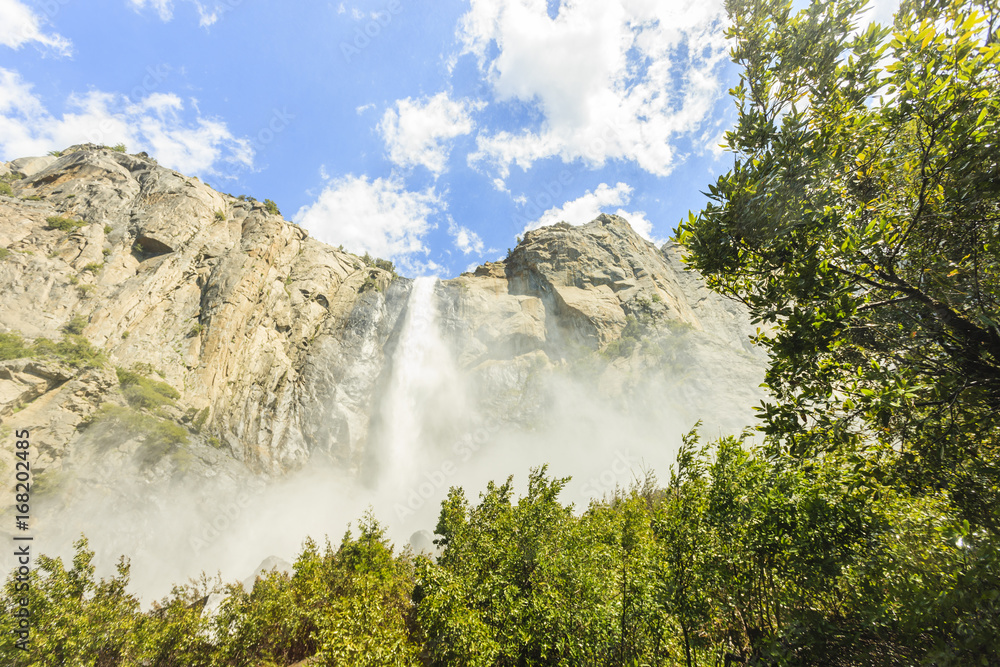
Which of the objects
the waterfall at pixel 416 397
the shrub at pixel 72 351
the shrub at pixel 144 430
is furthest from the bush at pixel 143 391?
→ the waterfall at pixel 416 397

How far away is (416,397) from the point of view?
40469 millimetres

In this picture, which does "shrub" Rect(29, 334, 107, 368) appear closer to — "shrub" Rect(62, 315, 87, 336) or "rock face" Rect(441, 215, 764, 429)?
"shrub" Rect(62, 315, 87, 336)

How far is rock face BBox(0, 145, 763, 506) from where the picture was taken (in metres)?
27.6

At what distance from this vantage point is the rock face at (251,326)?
27578mm

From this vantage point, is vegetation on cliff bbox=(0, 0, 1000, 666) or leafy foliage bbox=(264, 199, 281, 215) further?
leafy foliage bbox=(264, 199, 281, 215)

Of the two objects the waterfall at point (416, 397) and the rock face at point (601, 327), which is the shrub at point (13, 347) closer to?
the waterfall at point (416, 397)

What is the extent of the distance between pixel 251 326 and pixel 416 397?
59.0 feet

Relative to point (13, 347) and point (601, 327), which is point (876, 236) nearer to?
point (601, 327)

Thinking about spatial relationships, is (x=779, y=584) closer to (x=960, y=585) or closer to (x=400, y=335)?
(x=960, y=585)

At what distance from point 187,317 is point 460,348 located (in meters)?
26.2

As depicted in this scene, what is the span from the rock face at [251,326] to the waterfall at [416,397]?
166cm

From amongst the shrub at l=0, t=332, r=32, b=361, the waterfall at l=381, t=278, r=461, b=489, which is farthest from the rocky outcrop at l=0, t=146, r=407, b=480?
the waterfall at l=381, t=278, r=461, b=489

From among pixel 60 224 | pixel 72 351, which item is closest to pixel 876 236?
pixel 72 351

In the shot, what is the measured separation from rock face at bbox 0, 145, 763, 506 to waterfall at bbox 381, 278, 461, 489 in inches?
65.3
